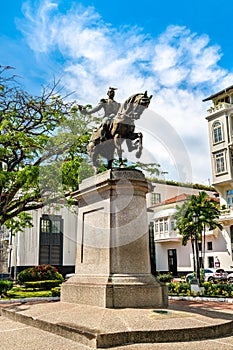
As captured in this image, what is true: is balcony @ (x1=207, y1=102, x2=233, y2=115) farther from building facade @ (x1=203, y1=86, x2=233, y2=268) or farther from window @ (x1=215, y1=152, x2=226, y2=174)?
window @ (x1=215, y1=152, x2=226, y2=174)

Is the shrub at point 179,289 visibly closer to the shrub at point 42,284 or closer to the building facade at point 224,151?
the shrub at point 42,284

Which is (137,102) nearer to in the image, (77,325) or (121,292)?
(121,292)

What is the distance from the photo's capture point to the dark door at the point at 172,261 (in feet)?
155

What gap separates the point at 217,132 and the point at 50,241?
23004mm

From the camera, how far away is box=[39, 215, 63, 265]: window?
40812 millimetres

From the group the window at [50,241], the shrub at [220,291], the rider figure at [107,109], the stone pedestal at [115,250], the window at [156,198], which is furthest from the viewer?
the window at [156,198]

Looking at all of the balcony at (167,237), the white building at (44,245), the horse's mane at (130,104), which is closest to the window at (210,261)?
the balcony at (167,237)

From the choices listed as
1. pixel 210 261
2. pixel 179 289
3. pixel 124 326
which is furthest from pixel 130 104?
pixel 210 261

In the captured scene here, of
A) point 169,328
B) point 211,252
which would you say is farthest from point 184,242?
point 169,328

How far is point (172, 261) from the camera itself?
47.8 meters

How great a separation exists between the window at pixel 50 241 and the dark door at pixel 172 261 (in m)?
15.2

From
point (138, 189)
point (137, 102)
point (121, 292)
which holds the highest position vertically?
point (137, 102)

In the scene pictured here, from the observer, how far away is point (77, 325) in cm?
645

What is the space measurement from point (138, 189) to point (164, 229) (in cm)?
3988
